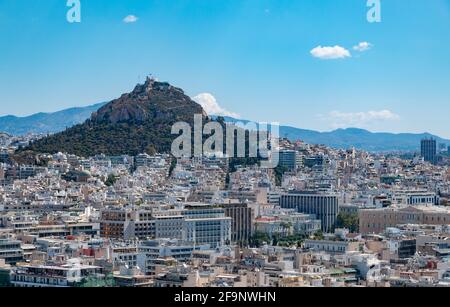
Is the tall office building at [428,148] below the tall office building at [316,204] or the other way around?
the other way around

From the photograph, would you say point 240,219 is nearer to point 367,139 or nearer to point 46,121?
point 46,121

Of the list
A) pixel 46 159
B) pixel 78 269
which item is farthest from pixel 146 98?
pixel 78 269

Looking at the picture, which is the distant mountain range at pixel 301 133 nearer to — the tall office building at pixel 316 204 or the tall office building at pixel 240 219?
the tall office building at pixel 316 204

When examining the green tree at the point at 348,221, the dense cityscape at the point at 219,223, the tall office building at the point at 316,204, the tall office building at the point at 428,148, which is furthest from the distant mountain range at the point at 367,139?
the green tree at the point at 348,221

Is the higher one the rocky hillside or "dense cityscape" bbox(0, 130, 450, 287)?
the rocky hillside

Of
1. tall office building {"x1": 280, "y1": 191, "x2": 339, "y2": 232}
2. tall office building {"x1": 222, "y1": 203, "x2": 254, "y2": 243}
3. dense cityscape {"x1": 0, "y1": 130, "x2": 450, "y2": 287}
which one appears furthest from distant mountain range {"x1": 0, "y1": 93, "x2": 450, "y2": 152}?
tall office building {"x1": 222, "y1": 203, "x2": 254, "y2": 243}

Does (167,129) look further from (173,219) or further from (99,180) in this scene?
(173,219)

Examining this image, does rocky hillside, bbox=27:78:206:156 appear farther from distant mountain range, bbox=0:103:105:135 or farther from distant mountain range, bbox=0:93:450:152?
distant mountain range, bbox=0:103:105:135
